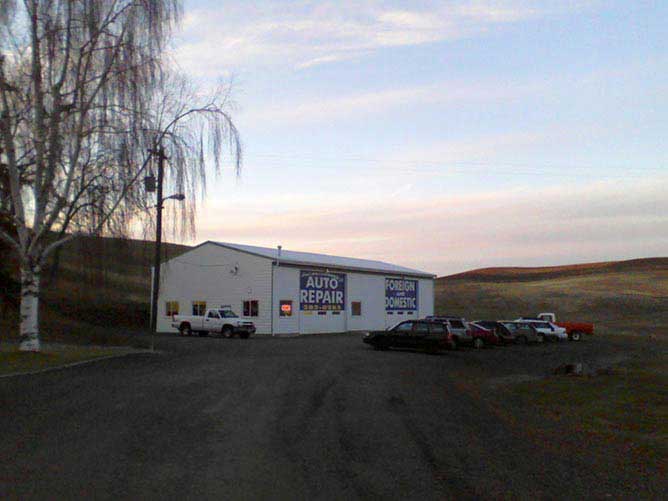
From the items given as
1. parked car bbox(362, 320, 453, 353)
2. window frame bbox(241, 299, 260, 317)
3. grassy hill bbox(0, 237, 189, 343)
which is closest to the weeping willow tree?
grassy hill bbox(0, 237, 189, 343)

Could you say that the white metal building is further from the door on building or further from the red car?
the red car

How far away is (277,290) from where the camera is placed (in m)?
46.2

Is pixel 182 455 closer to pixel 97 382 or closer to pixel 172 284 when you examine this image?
pixel 97 382

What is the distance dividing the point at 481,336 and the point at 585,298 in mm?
54699

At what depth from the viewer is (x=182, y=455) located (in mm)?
8875

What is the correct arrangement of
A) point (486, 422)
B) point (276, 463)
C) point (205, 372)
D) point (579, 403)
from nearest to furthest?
1. point (276, 463)
2. point (486, 422)
3. point (579, 403)
4. point (205, 372)

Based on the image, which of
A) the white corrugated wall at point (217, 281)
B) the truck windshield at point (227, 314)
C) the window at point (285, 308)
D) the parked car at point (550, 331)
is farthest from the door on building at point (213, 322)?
the parked car at point (550, 331)

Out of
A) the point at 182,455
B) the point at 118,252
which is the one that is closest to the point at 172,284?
the point at 118,252

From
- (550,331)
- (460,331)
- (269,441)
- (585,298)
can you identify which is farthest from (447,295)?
(269,441)

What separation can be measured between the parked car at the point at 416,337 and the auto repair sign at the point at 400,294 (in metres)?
25.2

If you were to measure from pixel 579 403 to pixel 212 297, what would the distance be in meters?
36.7

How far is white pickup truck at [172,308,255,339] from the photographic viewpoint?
42.7 metres

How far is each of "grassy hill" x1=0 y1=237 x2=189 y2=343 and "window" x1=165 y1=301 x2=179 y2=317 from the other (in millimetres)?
3141

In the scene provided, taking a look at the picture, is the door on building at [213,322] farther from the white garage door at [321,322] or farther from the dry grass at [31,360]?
the dry grass at [31,360]
